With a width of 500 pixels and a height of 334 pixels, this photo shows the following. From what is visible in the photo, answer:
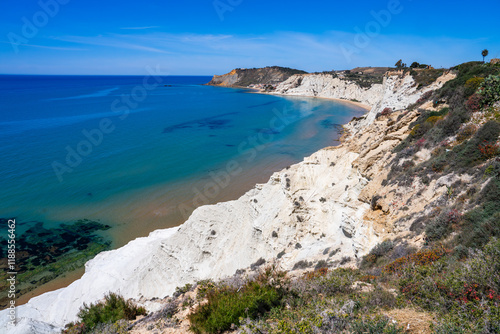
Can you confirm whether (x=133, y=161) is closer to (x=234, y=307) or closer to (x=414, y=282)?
(x=234, y=307)

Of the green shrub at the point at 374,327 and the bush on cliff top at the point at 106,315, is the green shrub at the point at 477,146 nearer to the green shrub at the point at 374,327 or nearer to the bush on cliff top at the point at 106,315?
the green shrub at the point at 374,327

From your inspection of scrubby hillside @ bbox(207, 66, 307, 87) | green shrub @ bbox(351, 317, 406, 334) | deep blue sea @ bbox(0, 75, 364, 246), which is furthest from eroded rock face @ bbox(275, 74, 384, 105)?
green shrub @ bbox(351, 317, 406, 334)

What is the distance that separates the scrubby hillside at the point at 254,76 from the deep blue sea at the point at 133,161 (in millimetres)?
108120

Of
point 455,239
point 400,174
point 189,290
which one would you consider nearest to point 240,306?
point 189,290

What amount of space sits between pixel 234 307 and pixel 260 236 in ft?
24.7

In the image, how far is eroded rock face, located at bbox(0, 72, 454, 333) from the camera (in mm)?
10603

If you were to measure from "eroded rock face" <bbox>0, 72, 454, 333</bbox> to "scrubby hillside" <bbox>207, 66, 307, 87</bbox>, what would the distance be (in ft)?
476

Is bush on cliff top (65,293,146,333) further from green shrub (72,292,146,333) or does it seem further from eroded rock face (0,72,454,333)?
eroded rock face (0,72,454,333)

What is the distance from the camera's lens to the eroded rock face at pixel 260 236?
1060cm

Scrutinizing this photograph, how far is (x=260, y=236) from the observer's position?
1301 centimetres

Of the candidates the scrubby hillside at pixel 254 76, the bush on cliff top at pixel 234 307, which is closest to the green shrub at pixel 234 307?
the bush on cliff top at pixel 234 307

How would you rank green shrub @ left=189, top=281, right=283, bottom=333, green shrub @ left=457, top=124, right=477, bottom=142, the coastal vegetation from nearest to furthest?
the coastal vegetation → green shrub @ left=189, top=281, right=283, bottom=333 → green shrub @ left=457, top=124, right=477, bottom=142

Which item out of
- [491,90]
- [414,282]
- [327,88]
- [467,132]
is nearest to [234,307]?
[414,282]

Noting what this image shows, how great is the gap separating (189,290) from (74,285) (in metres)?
8.68
